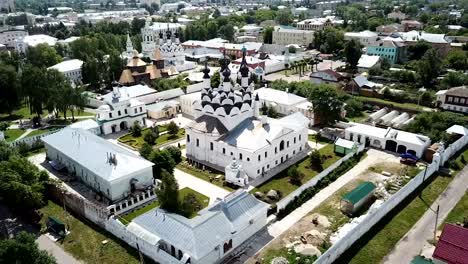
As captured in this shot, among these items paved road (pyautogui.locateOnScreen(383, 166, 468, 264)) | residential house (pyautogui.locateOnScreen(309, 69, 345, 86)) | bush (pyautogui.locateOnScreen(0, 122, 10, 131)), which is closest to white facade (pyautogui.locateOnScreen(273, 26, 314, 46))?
residential house (pyautogui.locateOnScreen(309, 69, 345, 86))

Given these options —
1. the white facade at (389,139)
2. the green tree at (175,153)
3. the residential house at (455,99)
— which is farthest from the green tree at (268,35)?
the green tree at (175,153)

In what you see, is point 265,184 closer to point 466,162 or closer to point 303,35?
point 466,162

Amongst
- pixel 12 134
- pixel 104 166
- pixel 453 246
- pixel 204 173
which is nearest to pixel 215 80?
pixel 204 173

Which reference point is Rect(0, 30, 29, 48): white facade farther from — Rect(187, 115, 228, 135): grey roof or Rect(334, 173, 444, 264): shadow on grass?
Rect(334, 173, 444, 264): shadow on grass

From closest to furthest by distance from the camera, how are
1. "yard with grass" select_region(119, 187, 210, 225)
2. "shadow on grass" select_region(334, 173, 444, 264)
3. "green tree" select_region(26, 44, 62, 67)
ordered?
"shadow on grass" select_region(334, 173, 444, 264)
"yard with grass" select_region(119, 187, 210, 225)
"green tree" select_region(26, 44, 62, 67)

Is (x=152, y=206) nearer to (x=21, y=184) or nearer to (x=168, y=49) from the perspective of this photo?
(x=21, y=184)

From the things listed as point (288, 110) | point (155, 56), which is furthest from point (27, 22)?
point (288, 110)
